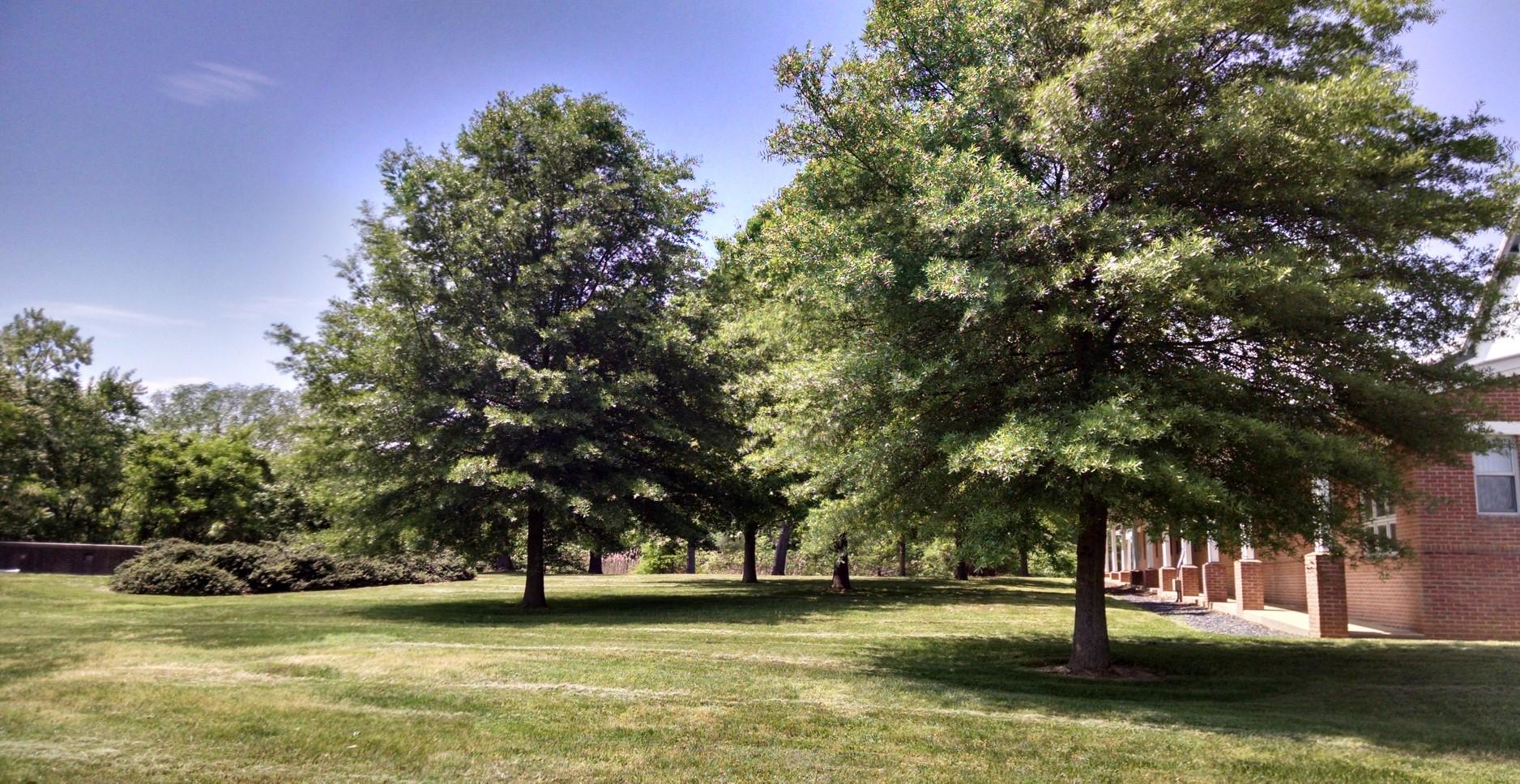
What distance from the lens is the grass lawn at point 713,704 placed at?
21.7ft

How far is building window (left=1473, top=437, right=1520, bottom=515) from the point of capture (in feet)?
50.7

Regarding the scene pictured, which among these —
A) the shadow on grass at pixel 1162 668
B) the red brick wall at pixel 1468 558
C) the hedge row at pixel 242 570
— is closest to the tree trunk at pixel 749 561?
the shadow on grass at pixel 1162 668

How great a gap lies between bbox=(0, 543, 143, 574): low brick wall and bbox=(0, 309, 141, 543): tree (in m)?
10.6

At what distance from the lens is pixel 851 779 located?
629 centimetres

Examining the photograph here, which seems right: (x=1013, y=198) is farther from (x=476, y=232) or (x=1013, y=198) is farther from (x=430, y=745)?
(x=476, y=232)

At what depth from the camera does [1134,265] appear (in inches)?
328

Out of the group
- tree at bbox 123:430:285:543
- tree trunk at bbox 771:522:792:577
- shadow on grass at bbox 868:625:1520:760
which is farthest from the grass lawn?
tree trunk at bbox 771:522:792:577

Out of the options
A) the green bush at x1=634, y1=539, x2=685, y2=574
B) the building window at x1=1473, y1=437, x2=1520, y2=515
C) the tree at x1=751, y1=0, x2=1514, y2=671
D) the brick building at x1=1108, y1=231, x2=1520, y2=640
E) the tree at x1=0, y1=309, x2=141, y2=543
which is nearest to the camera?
the tree at x1=751, y1=0, x2=1514, y2=671

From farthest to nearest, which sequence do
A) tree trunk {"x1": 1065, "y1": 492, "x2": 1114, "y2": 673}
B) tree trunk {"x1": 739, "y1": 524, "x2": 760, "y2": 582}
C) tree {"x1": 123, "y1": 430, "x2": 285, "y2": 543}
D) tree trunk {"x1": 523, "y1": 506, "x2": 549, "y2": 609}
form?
1. tree trunk {"x1": 739, "y1": 524, "x2": 760, "y2": 582}
2. tree {"x1": 123, "y1": 430, "x2": 285, "y2": 543}
3. tree trunk {"x1": 523, "y1": 506, "x2": 549, "y2": 609}
4. tree trunk {"x1": 1065, "y1": 492, "x2": 1114, "y2": 673}

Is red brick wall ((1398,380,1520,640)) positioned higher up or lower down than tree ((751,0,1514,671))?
lower down

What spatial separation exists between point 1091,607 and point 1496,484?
30.4ft

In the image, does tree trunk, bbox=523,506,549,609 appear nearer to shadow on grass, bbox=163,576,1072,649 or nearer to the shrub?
shadow on grass, bbox=163,576,1072,649

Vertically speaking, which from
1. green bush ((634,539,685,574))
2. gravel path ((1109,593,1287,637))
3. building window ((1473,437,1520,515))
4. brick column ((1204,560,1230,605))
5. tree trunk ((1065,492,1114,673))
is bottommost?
green bush ((634,539,685,574))

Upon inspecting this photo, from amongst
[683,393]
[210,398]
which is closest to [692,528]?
[683,393]
